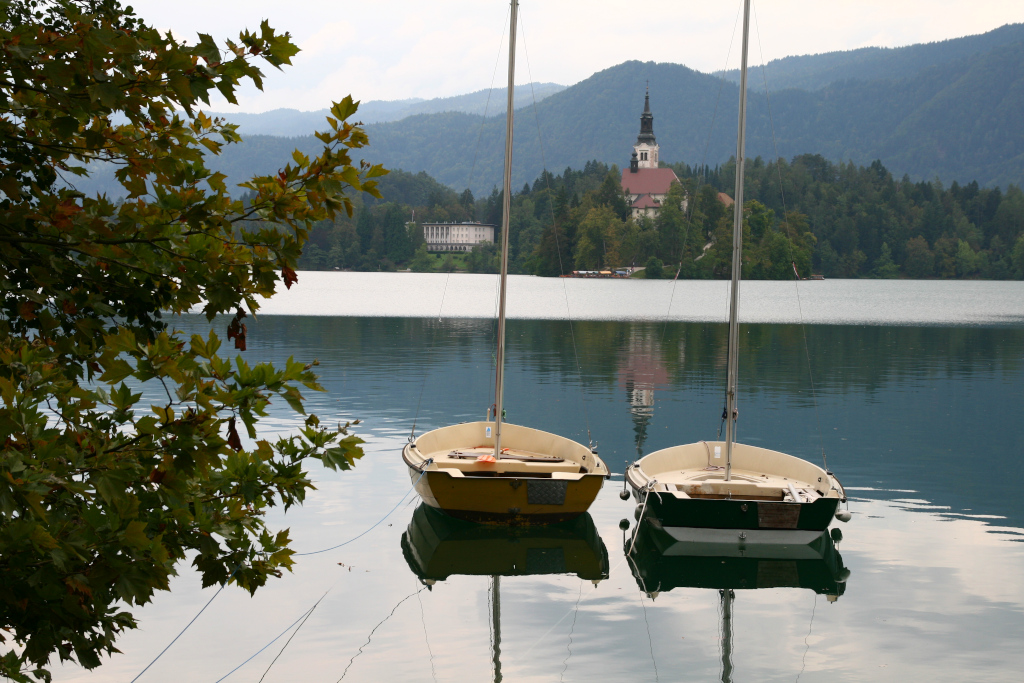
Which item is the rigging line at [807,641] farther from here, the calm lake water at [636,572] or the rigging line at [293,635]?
the rigging line at [293,635]

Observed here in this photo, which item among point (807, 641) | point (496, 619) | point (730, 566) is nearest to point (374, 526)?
point (496, 619)

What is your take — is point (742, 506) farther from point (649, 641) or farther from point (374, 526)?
point (374, 526)

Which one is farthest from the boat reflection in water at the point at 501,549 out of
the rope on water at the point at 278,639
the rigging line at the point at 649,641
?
the rope on water at the point at 278,639

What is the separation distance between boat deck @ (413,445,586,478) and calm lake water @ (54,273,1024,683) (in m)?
1.12

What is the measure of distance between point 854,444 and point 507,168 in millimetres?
12882

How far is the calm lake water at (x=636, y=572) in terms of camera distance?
37.6ft

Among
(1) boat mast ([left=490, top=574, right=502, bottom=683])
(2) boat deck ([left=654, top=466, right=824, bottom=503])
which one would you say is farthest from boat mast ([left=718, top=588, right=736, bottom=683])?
(1) boat mast ([left=490, top=574, right=502, bottom=683])

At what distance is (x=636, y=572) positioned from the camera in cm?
1496

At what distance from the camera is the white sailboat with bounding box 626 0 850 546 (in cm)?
1471

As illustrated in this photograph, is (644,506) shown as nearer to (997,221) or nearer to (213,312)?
(213,312)

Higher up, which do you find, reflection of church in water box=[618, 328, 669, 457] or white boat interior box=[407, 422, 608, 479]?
white boat interior box=[407, 422, 608, 479]

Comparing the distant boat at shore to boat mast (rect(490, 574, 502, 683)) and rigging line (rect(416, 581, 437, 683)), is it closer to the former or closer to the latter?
boat mast (rect(490, 574, 502, 683))

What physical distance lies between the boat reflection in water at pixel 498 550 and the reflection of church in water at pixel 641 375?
7124 mm

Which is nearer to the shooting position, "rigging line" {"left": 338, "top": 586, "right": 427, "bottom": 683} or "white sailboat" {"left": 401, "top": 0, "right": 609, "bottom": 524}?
"rigging line" {"left": 338, "top": 586, "right": 427, "bottom": 683}
